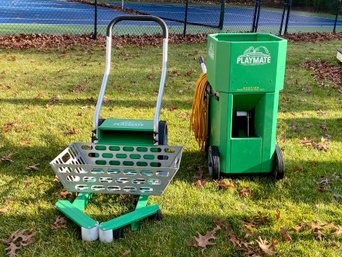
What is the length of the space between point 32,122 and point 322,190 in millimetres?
3588

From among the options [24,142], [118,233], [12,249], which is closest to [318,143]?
[118,233]

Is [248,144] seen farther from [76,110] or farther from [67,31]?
[67,31]

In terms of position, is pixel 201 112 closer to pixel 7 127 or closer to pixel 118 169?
pixel 118 169

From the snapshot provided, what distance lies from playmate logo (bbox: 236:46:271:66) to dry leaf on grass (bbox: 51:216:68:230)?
1.94 m

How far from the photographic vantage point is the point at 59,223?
10.8 feet

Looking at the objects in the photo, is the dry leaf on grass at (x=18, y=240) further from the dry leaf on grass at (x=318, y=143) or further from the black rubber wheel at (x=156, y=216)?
the dry leaf on grass at (x=318, y=143)

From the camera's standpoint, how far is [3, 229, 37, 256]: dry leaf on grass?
9.77ft

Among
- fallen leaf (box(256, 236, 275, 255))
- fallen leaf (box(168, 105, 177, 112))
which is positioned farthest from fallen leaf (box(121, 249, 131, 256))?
fallen leaf (box(168, 105, 177, 112))

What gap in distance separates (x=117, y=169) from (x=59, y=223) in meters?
0.62

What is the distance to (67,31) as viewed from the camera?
14.3 meters

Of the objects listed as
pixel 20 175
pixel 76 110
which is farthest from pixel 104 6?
pixel 20 175

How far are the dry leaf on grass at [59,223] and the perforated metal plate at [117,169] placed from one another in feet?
0.91

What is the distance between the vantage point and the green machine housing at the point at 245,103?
Answer: 3672mm

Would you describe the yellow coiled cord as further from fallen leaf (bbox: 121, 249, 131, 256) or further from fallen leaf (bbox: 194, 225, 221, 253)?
fallen leaf (bbox: 121, 249, 131, 256)
